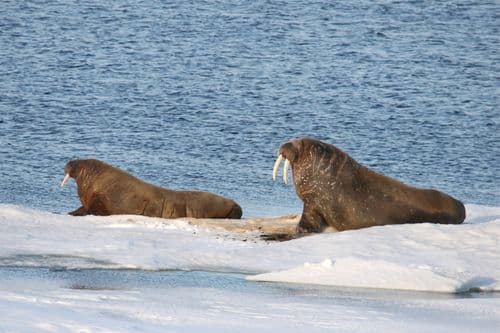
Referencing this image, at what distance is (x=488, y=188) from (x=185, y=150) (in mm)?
5137

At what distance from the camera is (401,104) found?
1094 inches

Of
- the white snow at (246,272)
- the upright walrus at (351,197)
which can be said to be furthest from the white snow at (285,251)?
the upright walrus at (351,197)

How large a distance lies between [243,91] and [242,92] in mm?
114

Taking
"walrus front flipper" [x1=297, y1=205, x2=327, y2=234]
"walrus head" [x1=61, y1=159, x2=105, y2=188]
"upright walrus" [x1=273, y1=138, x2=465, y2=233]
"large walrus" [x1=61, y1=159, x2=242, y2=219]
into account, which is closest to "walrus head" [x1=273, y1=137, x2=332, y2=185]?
"upright walrus" [x1=273, y1=138, x2=465, y2=233]

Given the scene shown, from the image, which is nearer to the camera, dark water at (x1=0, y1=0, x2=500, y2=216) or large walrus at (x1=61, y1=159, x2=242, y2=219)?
large walrus at (x1=61, y1=159, x2=242, y2=219)

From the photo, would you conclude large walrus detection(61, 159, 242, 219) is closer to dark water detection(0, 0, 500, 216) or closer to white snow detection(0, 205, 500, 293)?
white snow detection(0, 205, 500, 293)

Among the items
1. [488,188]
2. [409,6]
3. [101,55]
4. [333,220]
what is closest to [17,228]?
[333,220]

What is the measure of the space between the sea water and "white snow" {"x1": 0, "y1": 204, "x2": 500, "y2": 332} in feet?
2.68

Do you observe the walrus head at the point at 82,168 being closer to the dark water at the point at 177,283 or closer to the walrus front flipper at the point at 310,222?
the walrus front flipper at the point at 310,222

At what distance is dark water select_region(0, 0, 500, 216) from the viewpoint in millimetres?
20672

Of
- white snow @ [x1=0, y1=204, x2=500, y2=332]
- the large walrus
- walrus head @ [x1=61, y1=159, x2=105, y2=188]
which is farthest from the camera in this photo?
walrus head @ [x1=61, y1=159, x2=105, y2=188]

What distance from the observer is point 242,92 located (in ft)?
92.5

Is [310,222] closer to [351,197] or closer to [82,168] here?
[351,197]

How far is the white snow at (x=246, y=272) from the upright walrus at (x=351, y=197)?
93 centimetres
